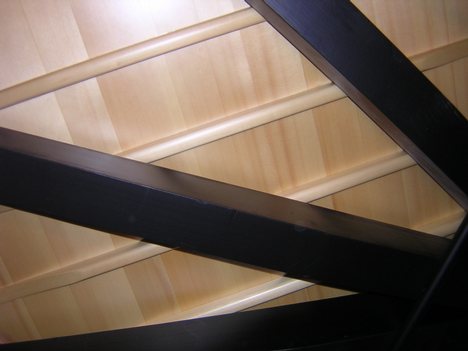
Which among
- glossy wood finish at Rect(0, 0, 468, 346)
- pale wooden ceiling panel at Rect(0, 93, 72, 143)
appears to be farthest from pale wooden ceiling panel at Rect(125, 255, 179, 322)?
pale wooden ceiling panel at Rect(0, 93, 72, 143)

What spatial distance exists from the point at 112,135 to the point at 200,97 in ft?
0.98

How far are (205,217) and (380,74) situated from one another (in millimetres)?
601

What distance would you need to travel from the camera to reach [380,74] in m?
1.13

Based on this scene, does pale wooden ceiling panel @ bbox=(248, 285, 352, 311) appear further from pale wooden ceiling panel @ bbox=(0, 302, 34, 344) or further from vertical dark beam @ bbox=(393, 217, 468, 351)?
pale wooden ceiling panel @ bbox=(0, 302, 34, 344)

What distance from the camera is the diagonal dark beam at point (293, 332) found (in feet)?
4.48

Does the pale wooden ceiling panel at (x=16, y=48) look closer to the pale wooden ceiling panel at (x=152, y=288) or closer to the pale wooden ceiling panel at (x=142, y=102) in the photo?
the pale wooden ceiling panel at (x=142, y=102)

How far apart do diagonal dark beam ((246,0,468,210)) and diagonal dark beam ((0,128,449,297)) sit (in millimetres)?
299

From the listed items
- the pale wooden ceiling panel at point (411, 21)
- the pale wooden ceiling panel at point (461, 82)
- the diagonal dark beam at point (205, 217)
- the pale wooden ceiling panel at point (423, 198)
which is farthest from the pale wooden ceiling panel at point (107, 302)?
the pale wooden ceiling panel at point (461, 82)

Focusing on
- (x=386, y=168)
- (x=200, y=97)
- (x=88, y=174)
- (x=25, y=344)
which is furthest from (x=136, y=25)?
(x=25, y=344)

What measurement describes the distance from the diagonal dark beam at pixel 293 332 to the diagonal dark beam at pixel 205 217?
0.20 meters

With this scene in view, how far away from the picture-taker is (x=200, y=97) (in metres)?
1.33

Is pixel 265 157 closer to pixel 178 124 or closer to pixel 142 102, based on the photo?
pixel 178 124

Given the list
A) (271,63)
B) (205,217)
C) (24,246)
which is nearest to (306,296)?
(205,217)

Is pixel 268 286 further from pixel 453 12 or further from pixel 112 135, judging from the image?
pixel 453 12
